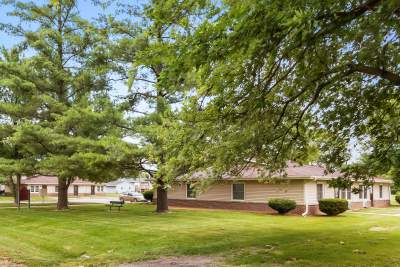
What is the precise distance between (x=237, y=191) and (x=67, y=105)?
14072mm

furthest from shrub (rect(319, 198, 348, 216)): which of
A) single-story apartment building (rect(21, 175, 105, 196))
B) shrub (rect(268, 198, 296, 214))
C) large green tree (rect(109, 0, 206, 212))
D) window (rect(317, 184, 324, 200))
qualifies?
single-story apartment building (rect(21, 175, 105, 196))

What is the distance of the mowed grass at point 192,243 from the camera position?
1127 cm

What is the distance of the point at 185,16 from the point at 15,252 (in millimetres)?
9393

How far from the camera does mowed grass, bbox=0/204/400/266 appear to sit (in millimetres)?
11273

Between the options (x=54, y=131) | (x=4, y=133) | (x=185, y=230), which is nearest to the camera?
(x=185, y=230)

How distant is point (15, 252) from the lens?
12.3 m

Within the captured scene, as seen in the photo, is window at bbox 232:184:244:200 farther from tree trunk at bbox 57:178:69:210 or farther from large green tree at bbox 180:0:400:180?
large green tree at bbox 180:0:400:180

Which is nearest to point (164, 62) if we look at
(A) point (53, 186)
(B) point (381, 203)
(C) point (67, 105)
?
Result: (C) point (67, 105)

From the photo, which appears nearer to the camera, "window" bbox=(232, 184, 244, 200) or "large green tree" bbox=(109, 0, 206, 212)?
"large green tree" bbox=(109, 0, 206, 212)

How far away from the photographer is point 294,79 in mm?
8266

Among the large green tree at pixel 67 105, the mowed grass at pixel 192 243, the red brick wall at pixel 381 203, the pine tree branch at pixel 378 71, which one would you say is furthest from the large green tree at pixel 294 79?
the red brick wall at pixel 381 203

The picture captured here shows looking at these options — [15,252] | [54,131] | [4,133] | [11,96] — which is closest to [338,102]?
[15,252]

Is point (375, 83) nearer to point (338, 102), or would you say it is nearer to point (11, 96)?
point (338, 102)

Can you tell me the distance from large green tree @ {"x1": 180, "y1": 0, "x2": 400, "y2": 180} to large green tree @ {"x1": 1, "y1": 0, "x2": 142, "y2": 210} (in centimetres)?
1205
